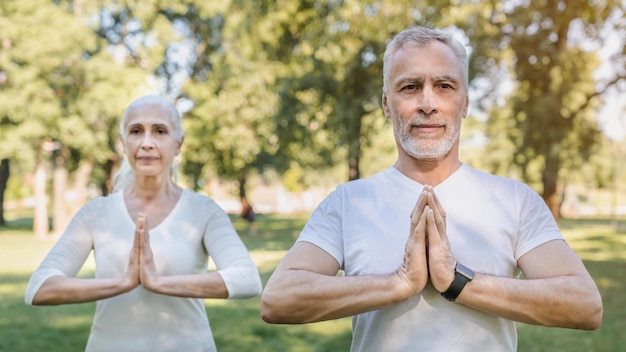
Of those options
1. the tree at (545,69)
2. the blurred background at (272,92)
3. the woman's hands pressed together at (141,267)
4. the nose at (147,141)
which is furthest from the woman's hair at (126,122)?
the tree at (545,69)

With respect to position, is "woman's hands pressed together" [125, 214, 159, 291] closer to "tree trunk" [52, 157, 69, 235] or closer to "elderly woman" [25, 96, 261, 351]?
"elderly woman" [25, 96, 261, 351]

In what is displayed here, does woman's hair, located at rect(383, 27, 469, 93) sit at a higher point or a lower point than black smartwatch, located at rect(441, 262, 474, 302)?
higher

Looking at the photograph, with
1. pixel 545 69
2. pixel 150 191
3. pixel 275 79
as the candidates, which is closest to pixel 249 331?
pixel 150 191

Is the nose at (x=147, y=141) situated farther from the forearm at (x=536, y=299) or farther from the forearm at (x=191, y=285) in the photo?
the forearm at (x=536, y=299)

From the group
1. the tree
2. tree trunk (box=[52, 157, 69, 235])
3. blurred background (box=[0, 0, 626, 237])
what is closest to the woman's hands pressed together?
blurred background (box=[0, 0, 626, 237])

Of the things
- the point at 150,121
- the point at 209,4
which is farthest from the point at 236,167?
the point at 150,121

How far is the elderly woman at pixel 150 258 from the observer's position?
309 centimetres

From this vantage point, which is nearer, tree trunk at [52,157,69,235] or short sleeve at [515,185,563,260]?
short sleeve at [515,185,563,260]

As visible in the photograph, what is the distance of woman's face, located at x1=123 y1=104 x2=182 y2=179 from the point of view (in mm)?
3441

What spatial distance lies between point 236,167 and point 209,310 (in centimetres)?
2515

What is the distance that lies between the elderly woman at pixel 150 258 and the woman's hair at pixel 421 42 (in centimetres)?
137

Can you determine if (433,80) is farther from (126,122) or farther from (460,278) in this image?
(126,122)

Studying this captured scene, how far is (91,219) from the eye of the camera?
3.40 m

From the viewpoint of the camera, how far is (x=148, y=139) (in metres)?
3.43
